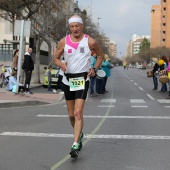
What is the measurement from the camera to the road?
5.37m

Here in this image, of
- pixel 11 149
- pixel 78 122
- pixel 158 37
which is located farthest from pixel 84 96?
pixel 158 37

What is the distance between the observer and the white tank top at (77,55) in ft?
18.8

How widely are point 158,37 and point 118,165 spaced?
14392 centimetres

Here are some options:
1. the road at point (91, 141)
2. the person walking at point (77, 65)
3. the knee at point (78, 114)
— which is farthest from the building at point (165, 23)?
the knee at point (78, 114)

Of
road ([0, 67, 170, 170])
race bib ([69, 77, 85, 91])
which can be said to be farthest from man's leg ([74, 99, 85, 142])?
road ([0, 67, 170, 170])

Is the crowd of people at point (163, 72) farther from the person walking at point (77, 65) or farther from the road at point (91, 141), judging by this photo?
the person walking at point (77, 65)

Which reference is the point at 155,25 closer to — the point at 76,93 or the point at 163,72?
the point at 163,72

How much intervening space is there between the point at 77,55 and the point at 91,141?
2.03 m

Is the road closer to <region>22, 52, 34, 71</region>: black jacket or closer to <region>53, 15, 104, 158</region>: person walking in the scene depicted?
<region>53, 15, 104, 158</region>: person walking

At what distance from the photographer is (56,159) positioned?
18.4ft

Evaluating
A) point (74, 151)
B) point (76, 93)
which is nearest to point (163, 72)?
point (76, 93)

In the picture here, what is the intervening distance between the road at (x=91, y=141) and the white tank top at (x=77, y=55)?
1.44 meters

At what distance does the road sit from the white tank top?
1.44 meters

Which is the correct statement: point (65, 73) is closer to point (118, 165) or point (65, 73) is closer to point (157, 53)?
point (118, 165)
